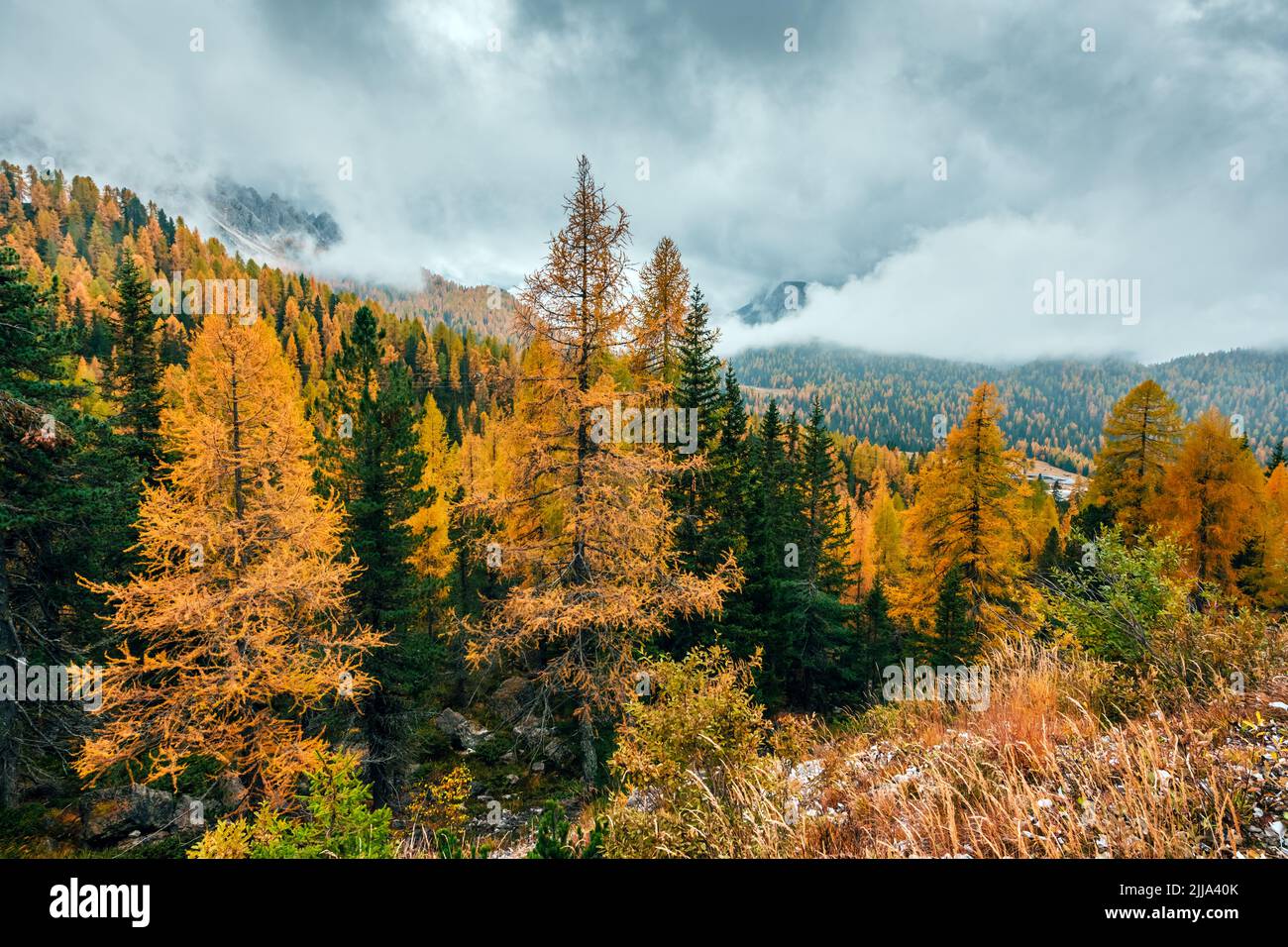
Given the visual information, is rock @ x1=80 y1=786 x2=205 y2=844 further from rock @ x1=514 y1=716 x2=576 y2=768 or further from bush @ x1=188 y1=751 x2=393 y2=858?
bush @ x1=188 y1=751 x2=393 y2=858

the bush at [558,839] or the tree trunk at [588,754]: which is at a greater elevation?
the bush at [558,839]

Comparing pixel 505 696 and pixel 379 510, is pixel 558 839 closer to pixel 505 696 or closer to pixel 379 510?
pixel 379 510

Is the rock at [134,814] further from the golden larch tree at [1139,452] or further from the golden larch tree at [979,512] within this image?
the golden larch tree at [1139,452]

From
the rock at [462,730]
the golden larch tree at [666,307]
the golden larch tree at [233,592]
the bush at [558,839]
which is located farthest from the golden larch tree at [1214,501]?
the golden larch tree at [233,592]

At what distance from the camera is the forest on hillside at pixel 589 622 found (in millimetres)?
4223

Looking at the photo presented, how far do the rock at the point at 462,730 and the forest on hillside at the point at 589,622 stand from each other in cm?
14

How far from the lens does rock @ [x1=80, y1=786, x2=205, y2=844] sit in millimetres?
12852

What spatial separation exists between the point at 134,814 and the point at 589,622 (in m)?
14.0

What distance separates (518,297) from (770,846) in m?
12.1

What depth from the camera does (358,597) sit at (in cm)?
1577


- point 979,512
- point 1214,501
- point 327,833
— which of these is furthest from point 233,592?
point 1214,501

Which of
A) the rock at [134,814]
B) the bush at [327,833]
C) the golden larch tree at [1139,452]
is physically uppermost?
the golden larch tree at [1139,452]

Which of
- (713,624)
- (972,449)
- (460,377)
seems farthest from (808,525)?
(460,377)

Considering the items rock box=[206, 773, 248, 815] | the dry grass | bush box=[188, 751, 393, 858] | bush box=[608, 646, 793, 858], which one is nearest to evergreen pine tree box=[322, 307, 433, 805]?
rock box=[206, 773, 248, 815]
